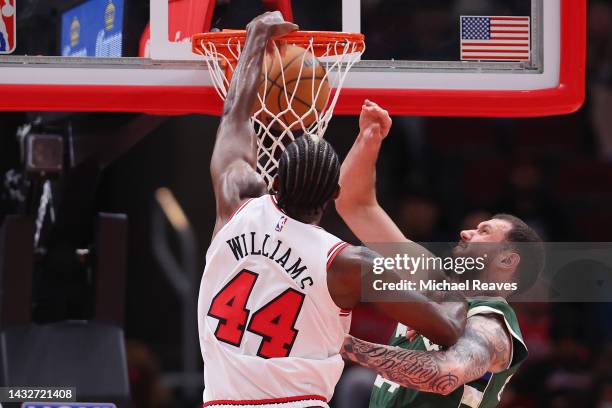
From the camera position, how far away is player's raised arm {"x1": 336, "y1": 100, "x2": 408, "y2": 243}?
14.3 feet

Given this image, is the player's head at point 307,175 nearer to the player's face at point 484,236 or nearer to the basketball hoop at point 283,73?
the basketball hoop at point 283,73

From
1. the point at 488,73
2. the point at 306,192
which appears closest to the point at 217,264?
the point at 306,192

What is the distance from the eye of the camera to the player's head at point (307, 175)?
333 cm

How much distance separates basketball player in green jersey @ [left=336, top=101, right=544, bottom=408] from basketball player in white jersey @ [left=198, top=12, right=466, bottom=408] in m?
0.20

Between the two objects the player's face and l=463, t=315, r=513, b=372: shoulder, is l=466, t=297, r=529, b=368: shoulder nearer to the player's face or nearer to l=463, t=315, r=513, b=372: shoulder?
l=463, t=315, r=513, b=372: shoulder

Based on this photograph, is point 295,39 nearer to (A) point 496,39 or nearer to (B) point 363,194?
(B) point 363,194

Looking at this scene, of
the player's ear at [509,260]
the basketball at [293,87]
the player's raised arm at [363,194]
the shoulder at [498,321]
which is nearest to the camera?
the shoulder at [498,321]

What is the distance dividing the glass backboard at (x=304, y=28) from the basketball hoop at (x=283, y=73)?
0.30ft

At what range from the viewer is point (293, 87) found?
402 centimetres

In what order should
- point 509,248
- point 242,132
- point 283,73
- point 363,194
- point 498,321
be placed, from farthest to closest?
point 363,194 < point 509,248 < point 283,73 < point 498,321 < point 242,132

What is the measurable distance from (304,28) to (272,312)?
137 centimetres

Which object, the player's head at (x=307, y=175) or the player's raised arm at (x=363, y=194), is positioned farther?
the player's raised arm at (x=363, y=194)

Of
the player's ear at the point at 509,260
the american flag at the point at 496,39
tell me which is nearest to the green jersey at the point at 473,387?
the player's ear at the point at 509,260

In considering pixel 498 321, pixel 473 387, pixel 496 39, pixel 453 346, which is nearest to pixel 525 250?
pixel 498 321
